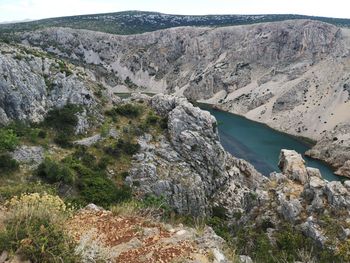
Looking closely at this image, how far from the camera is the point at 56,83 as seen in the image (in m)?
59.9

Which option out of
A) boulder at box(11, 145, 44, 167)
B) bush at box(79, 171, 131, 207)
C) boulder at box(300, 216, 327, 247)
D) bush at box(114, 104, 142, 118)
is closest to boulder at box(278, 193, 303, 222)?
boulder at box(300, 216, 327, 247)

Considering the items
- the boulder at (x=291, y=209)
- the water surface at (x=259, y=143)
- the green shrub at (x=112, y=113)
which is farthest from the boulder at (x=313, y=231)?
the water surface at (x=259, y=143)

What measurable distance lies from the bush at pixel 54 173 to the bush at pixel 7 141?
418 centimetres

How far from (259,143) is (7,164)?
294 ft

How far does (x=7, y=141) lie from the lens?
4456cm

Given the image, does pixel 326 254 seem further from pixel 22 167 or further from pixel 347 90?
pixel 347 90

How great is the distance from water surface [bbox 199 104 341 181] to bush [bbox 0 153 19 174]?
60.4 metres

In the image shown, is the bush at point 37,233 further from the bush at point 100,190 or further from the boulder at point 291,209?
the bush at point 100,190

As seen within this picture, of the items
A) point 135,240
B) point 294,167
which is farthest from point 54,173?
point 135,240

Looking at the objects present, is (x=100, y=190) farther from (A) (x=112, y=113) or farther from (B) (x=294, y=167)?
(B) (x=294, y=167)

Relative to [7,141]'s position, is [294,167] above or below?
below

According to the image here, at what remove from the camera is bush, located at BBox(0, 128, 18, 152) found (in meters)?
44.4

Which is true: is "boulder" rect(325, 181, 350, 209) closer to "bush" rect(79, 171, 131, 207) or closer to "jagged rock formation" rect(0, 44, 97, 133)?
"bush" rect(79, 171, 131, 207)

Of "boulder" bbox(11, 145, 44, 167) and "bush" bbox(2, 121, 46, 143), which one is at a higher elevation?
"bush" bbox(2, 121, 46, 143)
